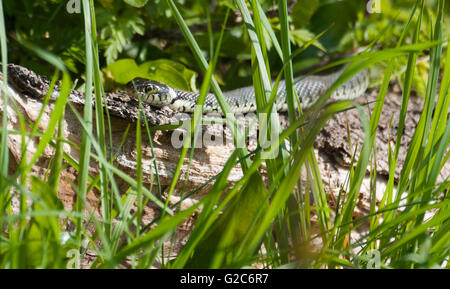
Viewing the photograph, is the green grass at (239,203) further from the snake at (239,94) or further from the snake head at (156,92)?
the snake head at (156,92)

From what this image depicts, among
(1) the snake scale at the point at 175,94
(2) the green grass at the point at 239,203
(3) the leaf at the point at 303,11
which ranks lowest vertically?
(2) the green grass at the point at 239,203

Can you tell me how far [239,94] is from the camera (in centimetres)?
312

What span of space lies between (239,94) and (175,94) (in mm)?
440

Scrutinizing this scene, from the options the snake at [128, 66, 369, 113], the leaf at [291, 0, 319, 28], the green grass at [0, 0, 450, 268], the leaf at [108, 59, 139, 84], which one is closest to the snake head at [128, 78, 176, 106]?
the snake at [128, 66, 369, 113]

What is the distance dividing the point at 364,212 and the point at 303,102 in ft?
3.57

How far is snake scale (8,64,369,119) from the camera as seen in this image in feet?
6.93

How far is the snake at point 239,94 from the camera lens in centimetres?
279

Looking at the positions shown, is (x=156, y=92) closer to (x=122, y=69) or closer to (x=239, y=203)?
(x=122, y=69)

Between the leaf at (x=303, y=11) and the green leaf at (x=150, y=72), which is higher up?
the leaf at (x=303, y=11)

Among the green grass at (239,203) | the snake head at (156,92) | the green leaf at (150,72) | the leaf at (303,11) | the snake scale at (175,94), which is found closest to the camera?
the green grass at (239,203)

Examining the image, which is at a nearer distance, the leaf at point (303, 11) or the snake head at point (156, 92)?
the snake head at point (156, 92)

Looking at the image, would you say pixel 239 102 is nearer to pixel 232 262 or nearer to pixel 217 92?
pixel 217 92

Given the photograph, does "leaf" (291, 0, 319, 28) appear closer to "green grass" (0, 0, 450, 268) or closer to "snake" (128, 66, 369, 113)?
"snake" (128, 66, 369, 113)

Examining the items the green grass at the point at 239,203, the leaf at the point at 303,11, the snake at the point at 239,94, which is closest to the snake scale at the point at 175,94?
the snake at the point at 239,94
